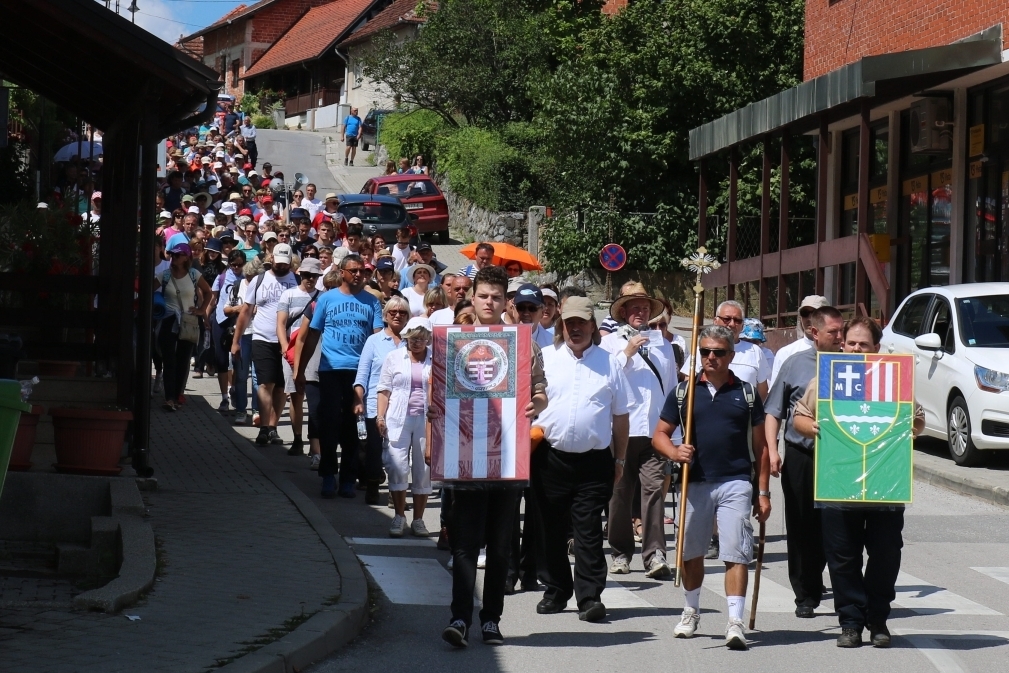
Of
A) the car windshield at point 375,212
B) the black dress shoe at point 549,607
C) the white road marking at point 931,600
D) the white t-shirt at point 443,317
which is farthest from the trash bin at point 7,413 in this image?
the car windshield at point 375,212

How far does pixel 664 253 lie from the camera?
36.2 meters

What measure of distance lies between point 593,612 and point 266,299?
313 inches

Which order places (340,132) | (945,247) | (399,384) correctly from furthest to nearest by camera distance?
(340,132)
(945,247)
(399,384)

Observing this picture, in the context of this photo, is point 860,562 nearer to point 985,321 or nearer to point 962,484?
point 962,484

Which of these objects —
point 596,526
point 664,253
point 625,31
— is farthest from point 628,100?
point 596,526

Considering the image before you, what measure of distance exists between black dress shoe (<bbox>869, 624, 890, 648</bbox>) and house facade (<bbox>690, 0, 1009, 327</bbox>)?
1289 centimetres

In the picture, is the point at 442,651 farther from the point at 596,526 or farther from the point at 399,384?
the point at 399,384

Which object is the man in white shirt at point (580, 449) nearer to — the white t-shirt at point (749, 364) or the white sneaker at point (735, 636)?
the white sneaker at point (735, 636)

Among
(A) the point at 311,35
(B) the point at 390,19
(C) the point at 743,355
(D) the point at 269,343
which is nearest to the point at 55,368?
(D) the point at 269,343

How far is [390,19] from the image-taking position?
218ft

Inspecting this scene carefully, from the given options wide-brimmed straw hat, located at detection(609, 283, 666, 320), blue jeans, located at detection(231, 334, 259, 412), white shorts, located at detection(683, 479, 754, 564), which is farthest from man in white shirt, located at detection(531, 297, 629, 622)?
blue jeans, located at detection(231, 334, 259, 412)

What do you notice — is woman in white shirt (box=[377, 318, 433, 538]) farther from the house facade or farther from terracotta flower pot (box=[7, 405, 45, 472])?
the house facade

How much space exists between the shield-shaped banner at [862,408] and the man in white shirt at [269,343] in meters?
7.86

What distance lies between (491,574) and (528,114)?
40582 mm
